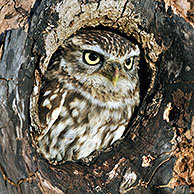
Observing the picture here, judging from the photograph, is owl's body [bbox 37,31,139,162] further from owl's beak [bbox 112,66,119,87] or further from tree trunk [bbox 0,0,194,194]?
tree trunk [bbox 0,0,194,194]

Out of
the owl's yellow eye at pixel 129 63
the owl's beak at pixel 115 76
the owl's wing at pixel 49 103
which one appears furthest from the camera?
the owl's yellow eye at pixel 129 63

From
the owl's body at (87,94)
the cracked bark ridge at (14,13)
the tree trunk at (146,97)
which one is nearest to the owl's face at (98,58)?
the owl's body at (87,94)

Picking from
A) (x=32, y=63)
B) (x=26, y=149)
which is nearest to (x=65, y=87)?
(x=32, y=63)

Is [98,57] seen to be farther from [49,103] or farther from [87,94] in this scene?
[49,103]

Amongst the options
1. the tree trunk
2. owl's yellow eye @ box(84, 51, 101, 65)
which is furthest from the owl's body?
the tree trunk

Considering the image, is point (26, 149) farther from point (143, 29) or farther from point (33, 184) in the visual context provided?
point (143, 29)

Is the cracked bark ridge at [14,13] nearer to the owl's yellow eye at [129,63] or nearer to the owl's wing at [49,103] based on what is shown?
the owl's wing at [49,103]
